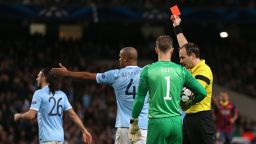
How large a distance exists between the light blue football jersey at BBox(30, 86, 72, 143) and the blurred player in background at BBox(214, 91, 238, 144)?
10693 mm

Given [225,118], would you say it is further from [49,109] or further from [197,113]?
[197,113]

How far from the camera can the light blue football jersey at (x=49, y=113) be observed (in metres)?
10.3

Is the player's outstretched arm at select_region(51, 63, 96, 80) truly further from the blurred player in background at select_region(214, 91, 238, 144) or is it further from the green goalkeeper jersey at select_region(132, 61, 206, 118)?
the blurred player in background at select_region(214, 91, 238, 144)

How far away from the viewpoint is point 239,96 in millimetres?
30578

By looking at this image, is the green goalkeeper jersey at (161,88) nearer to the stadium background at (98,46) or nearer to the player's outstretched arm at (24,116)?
the player's outstretched arm at (24,116)

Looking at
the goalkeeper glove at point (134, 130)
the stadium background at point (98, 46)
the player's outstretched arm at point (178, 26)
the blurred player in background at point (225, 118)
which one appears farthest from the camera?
the stadium background at point (98, 46)

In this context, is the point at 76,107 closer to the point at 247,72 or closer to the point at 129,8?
the point at 129,8

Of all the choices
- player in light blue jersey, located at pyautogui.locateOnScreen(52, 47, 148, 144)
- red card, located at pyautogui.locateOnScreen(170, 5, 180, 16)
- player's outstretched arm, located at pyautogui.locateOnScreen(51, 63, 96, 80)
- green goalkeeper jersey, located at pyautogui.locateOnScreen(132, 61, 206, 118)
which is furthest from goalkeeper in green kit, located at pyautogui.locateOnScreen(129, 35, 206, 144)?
red card, located at pyautogui.locateOnScreen(170, 5, 180, 16)

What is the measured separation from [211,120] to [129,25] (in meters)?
25.2

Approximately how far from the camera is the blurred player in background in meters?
20.7

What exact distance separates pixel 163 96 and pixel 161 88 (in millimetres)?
91

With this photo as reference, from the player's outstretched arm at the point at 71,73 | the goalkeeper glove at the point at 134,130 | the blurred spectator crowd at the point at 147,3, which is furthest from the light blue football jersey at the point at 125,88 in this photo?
the blurred spectator crowd at the point at 147,3

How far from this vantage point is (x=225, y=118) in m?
20.9

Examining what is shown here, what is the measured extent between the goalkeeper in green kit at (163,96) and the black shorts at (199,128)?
146 centimetres
